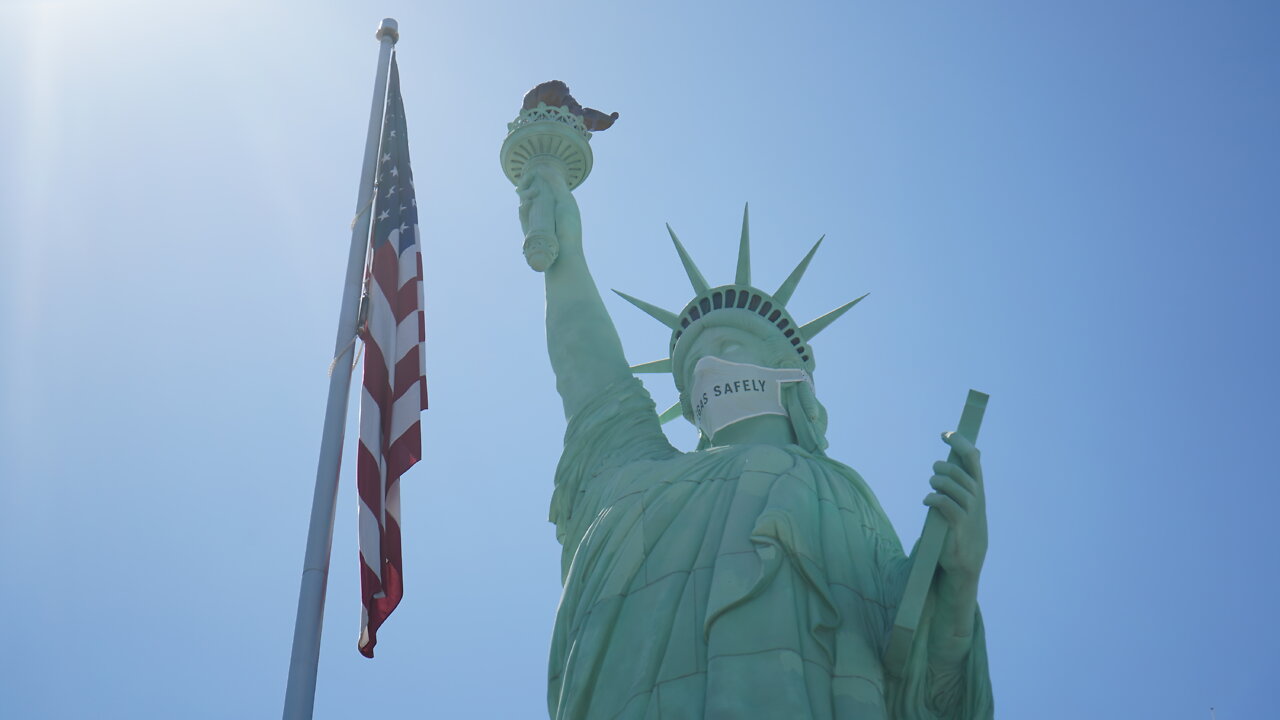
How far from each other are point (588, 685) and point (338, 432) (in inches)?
91.3

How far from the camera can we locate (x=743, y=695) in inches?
287

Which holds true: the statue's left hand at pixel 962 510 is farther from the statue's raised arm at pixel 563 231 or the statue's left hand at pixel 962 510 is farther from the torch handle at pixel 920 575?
the statue's raised arm at pixel 563 231

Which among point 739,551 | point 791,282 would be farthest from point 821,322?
point 739,551

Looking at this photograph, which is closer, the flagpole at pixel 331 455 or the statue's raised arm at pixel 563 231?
the flagpole at pixel 331 455

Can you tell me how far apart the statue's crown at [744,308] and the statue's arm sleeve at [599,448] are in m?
0.48

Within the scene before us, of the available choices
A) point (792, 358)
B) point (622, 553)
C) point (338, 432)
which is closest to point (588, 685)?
point (622, 553)

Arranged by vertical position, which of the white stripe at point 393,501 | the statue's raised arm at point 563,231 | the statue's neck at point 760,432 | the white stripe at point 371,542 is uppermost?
the statue's raised arm at point 563,231

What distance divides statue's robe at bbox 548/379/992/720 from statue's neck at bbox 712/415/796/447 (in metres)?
0.45

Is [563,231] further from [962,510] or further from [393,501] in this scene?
[962,510]

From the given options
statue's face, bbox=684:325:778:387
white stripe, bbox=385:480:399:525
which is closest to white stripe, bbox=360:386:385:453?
white stripe, bbox=385:480:399:525

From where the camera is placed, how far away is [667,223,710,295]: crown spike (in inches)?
436

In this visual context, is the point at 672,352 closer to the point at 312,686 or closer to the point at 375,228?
the point at 375,228

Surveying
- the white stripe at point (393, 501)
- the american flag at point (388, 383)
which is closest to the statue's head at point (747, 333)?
the american flag at point (388, 383)

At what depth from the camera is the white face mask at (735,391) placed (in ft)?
32.7
